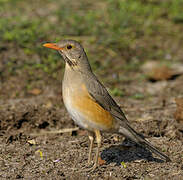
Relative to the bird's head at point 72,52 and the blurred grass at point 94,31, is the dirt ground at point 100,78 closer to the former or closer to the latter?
the blurred grass at point 94,31

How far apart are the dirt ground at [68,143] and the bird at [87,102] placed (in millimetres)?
301

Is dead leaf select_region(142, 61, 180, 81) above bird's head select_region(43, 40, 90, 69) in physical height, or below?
below

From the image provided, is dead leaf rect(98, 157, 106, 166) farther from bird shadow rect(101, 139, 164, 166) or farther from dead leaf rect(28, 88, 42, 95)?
dead leaf rect(28, 88, 42, 95)

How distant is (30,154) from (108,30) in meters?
5.52

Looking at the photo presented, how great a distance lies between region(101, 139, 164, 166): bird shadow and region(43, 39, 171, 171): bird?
1.08 feet

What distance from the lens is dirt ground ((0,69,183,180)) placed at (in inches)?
221

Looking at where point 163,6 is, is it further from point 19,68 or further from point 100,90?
point 100,90

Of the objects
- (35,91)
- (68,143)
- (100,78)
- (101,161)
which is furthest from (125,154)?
(100,78)

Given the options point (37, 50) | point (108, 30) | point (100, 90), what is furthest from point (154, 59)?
point (100, 90)

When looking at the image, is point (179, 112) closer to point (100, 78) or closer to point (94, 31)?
point (100, 78)

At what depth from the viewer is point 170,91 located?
30.8ft

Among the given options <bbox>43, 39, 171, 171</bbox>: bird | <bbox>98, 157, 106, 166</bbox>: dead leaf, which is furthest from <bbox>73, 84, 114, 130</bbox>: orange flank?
<bbox>98, 157, 106, 166</bbox>: dead leaf

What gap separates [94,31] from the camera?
10727 millimetres

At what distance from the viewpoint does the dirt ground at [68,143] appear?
18.4ft
